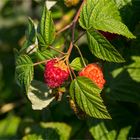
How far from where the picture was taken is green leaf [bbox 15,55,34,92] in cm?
144

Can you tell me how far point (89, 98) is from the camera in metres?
1.36

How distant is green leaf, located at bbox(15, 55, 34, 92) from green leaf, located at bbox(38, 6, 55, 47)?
0.26 feet

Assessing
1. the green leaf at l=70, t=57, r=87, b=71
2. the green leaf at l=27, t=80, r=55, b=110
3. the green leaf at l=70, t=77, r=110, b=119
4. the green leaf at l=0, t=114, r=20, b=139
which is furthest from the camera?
the green leaf at l=0, t=114, r=20, b=139

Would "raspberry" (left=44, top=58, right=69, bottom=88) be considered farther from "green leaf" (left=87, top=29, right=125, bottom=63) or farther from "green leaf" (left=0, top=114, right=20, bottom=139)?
"green leaf" (left=0, top=114, right=20, bottom=139)

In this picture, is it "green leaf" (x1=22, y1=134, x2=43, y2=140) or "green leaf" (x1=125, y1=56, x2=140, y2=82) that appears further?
"green leaf" (x1=22, y1=134, x2=43, y2=140)

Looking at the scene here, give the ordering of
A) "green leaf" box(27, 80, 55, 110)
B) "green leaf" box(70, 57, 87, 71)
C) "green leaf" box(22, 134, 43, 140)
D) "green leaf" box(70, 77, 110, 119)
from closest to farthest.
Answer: "green leaf" box(70, 77, 110, 119), "green leaf" box(70, 57, 87, 71), "green leaf" box(27, 80, 55, 110), "green leaf" box(22, 134, 43, 140)

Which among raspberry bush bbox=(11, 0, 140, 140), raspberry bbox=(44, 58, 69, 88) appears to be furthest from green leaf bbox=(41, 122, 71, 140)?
raspberry bbox=(44, 58, 69, 88)

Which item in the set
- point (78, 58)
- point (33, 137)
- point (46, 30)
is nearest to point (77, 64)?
point (78, 58)

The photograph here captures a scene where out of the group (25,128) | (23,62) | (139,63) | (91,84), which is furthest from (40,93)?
(25,128)

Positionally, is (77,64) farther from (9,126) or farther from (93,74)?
(9,126)

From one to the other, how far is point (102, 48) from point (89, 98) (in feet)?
0.54

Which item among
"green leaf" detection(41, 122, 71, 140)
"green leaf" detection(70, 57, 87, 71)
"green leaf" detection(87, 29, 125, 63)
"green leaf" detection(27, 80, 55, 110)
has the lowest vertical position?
"green leaf" detection(41, 122, 71, 140)

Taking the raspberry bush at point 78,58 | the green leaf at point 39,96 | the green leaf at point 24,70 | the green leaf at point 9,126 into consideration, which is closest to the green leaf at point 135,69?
the raspberry bush at point 78,58

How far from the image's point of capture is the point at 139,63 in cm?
181
